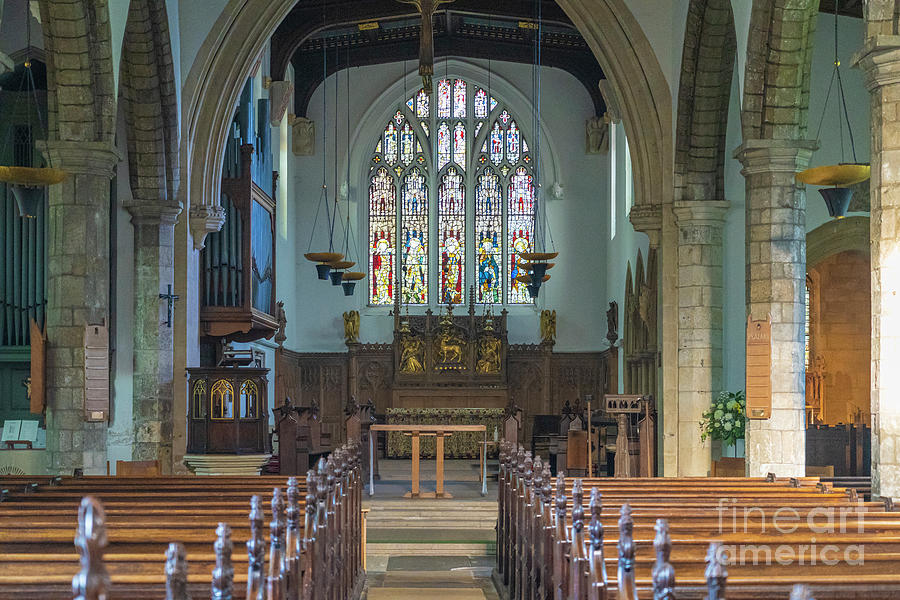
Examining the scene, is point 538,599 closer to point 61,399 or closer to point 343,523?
point 343,523

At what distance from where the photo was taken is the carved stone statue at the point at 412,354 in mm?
19422

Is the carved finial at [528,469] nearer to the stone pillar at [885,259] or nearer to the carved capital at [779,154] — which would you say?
the stone pillar at [885,259]

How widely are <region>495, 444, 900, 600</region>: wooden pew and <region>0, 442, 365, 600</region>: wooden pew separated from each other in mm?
933

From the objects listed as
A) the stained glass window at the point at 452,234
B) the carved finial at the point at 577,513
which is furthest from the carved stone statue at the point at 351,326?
the carved finial at the point at 577,513

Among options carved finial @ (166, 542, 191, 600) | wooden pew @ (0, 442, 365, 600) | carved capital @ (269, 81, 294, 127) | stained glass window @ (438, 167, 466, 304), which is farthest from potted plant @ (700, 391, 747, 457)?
stained glass window @ (438, 167, 466, 304)

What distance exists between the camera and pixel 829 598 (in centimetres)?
332

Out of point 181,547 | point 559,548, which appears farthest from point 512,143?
point 181,547

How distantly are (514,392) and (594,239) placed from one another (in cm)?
299

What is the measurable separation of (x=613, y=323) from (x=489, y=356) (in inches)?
85.9

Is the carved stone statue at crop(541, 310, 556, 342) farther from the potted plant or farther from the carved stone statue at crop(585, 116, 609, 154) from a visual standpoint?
the potted plant

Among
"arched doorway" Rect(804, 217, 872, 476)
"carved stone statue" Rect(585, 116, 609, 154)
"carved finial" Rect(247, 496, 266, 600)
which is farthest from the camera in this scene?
"carved stone statue" Rect(585, 116, 609, 154)

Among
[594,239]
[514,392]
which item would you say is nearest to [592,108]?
[594,239]

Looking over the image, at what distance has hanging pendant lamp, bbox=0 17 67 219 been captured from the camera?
8211 mm

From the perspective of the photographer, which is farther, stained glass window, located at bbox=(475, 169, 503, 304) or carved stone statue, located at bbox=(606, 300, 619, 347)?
stained glass window, located at bbox=(475, 169, 503, 304)
